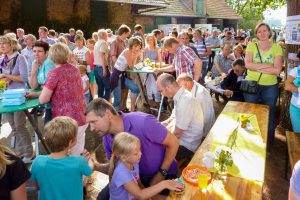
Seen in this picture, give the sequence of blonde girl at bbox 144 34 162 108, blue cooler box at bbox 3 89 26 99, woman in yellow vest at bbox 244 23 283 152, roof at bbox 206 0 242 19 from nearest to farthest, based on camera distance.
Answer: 1. blue cooler box at bbox 3 89 26 99
2. woman in yellow vest at bbox 244 23 283 152
3. blonde girl at bbox 144 34 162 108
4. roof at bbox 206 0 242 19

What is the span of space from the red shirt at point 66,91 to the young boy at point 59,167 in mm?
846

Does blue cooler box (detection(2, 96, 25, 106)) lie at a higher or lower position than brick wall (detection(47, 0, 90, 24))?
lower

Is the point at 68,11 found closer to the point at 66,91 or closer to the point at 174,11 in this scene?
the point at 174,11

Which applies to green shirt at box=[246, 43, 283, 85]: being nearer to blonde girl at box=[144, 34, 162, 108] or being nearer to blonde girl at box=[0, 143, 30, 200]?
blonde girl at box=[144, 34, 162, 108]

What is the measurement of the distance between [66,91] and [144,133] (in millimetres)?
1204

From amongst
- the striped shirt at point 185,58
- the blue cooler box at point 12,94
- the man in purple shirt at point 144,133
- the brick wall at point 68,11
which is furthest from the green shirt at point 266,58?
the brick wall at point 68,11

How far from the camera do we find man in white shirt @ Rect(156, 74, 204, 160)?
283 centimetres

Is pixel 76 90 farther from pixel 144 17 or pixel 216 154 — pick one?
pixel 144 17

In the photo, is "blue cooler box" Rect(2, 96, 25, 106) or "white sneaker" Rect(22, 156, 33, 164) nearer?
"blue cooler box" Rect(2, 96, 25, 106)

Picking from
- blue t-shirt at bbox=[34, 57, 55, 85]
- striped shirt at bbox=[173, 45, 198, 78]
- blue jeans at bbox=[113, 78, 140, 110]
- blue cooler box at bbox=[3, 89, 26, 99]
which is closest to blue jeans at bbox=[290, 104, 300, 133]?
striped shirt at bbox=[173, 45, 198, 78]

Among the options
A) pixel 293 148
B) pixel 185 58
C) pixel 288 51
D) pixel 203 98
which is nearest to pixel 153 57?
pixel 185 58

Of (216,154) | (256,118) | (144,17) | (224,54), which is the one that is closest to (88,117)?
(216,154)

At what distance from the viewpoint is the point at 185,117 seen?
111 inches

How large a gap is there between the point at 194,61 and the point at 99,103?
2.92 meters
